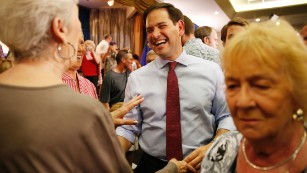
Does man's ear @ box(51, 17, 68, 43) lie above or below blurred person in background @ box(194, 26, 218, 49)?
above

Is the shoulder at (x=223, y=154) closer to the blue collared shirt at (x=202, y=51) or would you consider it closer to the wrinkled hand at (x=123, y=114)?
the wrinkled hand at (x=123, y=114)

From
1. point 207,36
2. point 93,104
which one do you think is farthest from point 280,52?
point 207,36

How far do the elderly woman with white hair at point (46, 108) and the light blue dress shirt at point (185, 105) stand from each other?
767mm

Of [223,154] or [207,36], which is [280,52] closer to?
[223,154]

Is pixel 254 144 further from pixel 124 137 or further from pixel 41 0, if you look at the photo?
pixel 124 137

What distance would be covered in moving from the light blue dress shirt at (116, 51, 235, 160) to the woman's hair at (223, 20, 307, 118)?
0.80 m

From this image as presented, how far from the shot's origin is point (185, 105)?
5.68 feet

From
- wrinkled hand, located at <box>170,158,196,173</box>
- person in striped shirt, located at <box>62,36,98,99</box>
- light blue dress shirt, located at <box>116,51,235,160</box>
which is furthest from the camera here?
person in striped shirt, located at <box>62,36,98,99</box>

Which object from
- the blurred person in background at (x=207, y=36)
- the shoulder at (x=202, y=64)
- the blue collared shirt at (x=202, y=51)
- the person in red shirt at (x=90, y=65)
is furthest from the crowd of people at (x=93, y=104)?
the person in red shirt at (x=90, y=65)

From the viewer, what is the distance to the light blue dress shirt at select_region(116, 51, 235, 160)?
1.71 m

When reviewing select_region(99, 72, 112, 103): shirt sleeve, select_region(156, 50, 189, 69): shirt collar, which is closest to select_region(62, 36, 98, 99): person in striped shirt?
select_region(156, 50, 189, 69): shirt collar

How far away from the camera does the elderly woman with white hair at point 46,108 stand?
0.81 meters

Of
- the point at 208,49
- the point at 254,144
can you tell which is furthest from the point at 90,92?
the point at 254,144

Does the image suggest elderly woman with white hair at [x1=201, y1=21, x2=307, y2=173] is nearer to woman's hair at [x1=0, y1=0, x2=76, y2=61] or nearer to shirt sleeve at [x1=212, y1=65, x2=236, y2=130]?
woman's hair at [x1=0, y1=0, x2=76, y2=61]
